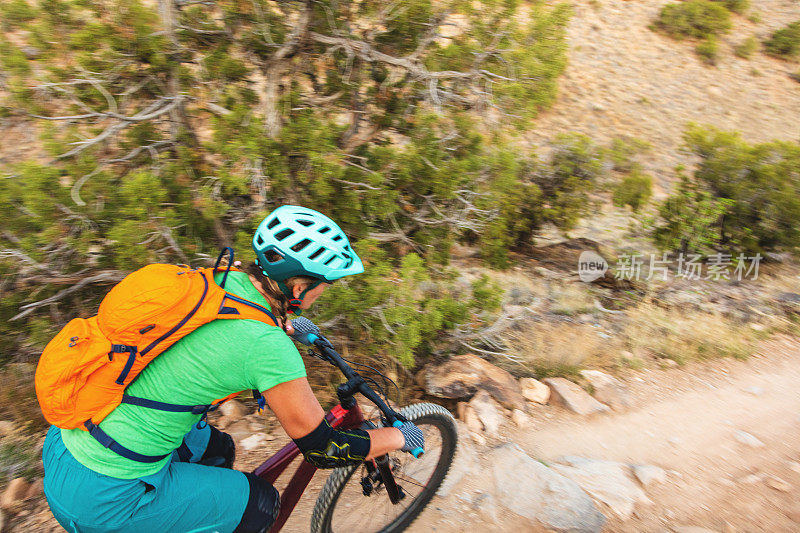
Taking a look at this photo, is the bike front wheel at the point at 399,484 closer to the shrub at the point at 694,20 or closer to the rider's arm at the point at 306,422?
the rider's arm at the point at 306,422

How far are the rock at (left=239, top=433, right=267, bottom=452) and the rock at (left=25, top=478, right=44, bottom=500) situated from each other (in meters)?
1.25

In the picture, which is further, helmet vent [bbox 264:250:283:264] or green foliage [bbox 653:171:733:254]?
green foliage [bbox 653:171:733:254]

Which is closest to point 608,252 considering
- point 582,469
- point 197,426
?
point 582,469

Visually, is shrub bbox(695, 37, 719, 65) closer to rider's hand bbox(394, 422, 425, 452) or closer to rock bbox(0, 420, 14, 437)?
rider's hand bbox(394, 422, 425, 452)

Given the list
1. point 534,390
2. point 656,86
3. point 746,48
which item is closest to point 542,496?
point 534,390

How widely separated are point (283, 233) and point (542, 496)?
2.53 meters

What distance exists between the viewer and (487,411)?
4043 mm

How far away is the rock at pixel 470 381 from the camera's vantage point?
4172 mm

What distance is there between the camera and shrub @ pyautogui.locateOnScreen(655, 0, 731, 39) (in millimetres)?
17000

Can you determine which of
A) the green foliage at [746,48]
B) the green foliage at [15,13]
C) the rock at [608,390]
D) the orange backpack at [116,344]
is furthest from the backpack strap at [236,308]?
the green foliage at [746,48]

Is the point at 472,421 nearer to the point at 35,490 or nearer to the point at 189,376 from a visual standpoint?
the point at 189,376

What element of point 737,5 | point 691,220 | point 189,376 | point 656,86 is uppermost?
point 737,5

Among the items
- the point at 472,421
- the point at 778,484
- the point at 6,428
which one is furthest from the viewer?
the point at 472,421

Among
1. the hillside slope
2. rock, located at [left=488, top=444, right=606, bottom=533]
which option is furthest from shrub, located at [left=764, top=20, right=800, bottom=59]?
rock, located at [left=488, top=444, right=606, bottom=533]
